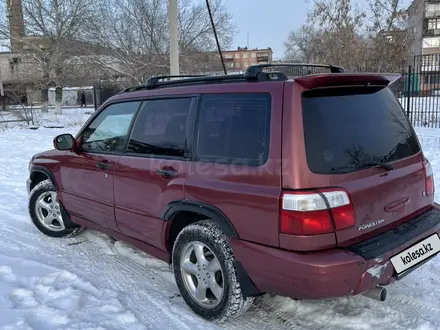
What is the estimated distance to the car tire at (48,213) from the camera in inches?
186

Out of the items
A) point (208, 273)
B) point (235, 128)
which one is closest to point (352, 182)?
point (235, 128)

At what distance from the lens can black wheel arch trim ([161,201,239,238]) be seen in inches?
108

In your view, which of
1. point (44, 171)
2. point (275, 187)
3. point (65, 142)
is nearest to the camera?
point (275, 187)

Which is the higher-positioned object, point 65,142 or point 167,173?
point 65,142

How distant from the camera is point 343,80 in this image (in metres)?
2.71

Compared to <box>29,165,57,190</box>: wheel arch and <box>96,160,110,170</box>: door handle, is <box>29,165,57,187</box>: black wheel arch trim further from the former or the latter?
<box>96,160,110,170</box>: door handle

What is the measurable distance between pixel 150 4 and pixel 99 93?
5539 millimetres

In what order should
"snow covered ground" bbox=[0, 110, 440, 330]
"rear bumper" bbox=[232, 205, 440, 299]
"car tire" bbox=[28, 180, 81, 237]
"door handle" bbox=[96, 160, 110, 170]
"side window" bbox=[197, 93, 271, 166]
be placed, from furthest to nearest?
"car tire" bbox=[28, 180, 81, 237] → "door handle" bbox=[96, 160, 110, 170] → "snow covered ground" bbox=[0, 110, 440, 330] → "side window" bbox=[197, 93, 271, 166] → "rear bumper" bbox=[232, 205, 440, 299]

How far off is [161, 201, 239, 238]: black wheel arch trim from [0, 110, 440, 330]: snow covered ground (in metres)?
0.75

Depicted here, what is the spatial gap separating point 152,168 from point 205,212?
0.70 metres

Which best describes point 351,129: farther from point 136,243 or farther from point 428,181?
point 136,243

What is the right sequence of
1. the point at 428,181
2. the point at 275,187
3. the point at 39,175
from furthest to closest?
the point at 39,175, the point at 428,181, the point at 275,187

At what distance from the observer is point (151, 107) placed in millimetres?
3582

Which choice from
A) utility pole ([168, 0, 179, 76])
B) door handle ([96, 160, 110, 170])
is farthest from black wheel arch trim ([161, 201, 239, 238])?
utility pole ([168, 0, 179, 76])
